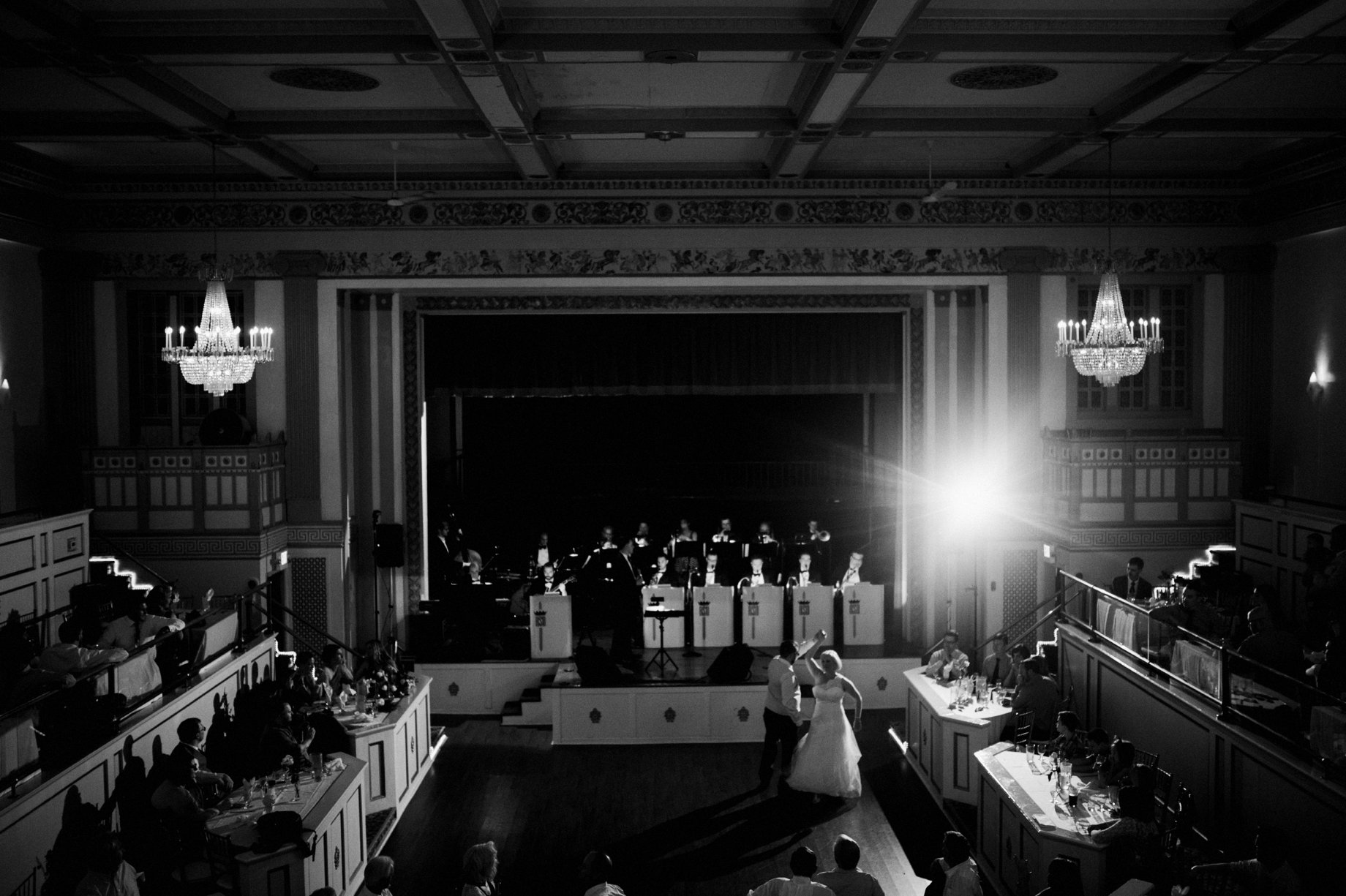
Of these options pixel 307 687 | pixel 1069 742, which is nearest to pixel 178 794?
pixel 307 687

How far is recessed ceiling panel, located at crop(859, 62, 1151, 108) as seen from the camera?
332 inches

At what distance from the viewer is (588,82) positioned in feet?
→ 29.1

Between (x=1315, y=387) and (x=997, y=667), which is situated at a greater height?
Answer: (x=1315, y=387)

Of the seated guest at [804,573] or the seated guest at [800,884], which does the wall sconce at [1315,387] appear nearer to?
the seated guest at [804,573]

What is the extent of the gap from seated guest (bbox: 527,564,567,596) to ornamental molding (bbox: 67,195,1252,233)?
420 centimetres

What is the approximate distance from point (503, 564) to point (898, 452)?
5.86 metres

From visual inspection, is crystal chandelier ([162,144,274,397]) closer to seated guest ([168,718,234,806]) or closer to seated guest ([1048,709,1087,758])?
seated guest ([168,718,234,806])

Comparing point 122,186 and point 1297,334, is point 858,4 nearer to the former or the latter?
point 1297,334

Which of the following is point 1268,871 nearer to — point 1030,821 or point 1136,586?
point 1030,821

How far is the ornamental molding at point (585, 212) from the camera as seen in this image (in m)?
12.4

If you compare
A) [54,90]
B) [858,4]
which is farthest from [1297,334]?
[54,90]

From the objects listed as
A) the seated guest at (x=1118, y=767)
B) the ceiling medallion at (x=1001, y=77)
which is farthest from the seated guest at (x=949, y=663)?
the ceiling medallion at (x=1001, y=77)

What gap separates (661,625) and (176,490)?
5.55 metres

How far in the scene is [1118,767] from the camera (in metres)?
7.11
